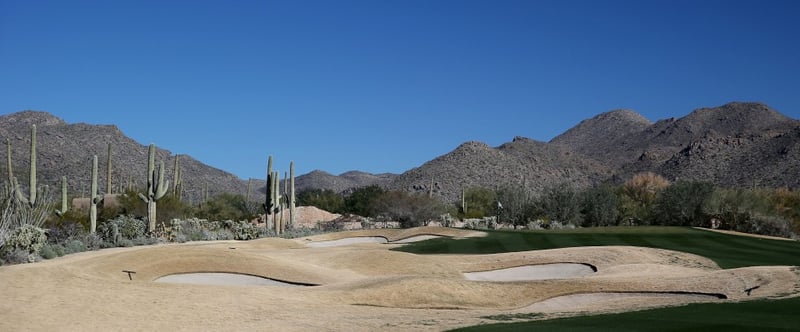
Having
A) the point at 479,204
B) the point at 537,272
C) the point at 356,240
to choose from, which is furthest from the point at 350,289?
the point at 479,204

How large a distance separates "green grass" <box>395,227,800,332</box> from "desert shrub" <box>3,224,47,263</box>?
13.2 metres

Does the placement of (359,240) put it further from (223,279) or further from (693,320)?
(693,320)

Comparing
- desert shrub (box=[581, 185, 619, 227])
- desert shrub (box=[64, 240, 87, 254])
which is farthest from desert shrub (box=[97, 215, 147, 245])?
desert shrub (box=[581, 185, 619, 227])

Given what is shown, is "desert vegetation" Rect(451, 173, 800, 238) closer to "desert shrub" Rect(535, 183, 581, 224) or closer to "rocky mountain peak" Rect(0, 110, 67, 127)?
"desert shrub" Rect(535, 183, 581, 224)

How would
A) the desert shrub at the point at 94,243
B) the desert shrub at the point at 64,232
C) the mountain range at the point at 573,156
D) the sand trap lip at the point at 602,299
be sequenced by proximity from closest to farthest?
1. the sand trap lip at the point at 602,299
2. the desert shrub at the point at 94,243
3. the desert shrub at the point at 64,232
4. the mountain range at the point at 573,156

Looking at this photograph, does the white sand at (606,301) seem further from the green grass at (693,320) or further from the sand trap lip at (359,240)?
the sand trap lip at (359,240)

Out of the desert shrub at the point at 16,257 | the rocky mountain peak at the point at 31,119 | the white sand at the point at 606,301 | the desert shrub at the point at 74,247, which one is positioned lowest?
the white sand at the point at 606,301

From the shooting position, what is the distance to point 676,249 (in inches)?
1150

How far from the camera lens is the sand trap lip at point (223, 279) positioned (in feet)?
69.4

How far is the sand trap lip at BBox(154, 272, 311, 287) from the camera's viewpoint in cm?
2116

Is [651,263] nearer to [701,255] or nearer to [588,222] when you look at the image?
[701,255]

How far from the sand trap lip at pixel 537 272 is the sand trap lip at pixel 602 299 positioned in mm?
5620

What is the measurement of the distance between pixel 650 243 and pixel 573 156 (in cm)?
7249

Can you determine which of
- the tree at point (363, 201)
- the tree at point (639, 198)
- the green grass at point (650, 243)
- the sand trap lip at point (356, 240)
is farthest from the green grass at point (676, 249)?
the tree at point (363, 201)
